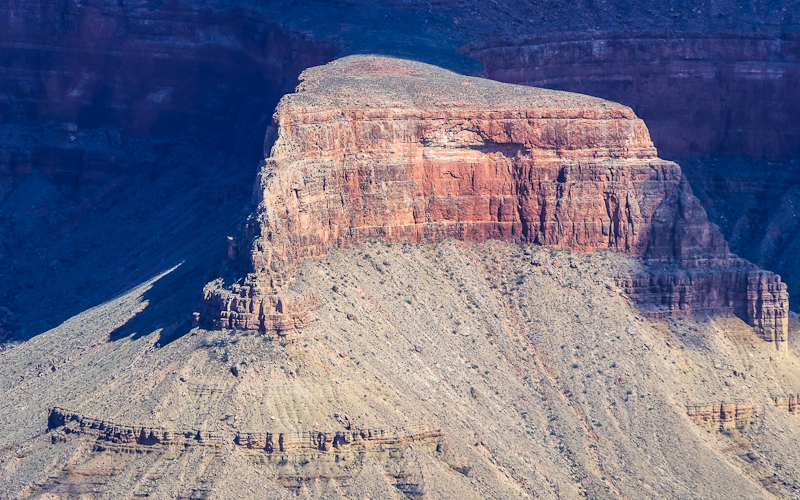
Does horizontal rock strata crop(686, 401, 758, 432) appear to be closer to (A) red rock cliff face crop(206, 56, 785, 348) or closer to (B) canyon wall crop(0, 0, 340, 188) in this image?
(A) red rock cliff face crop(206, 56, 785, 348)

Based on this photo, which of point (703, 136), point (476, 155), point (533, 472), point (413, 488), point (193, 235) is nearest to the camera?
point (413, 488)

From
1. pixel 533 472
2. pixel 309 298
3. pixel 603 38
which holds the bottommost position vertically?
pixel 533 472

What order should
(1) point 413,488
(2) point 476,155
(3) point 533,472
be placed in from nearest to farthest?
(1) point 413,488
(3) point 533,472
(2) point 476,155

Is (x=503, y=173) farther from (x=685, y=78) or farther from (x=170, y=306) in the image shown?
(x=685, y=78)

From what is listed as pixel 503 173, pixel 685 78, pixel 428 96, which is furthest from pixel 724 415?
pixel 685 78

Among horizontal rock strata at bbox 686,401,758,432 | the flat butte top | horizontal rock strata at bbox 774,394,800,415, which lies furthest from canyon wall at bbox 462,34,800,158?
horizontal rock strata at bbox 686,401,758,432

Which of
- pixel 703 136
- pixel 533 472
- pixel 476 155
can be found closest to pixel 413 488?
pixel 533 472

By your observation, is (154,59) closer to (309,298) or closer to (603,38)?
(603,38)
